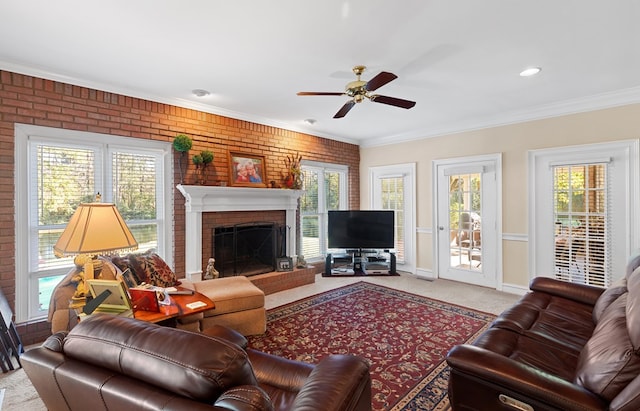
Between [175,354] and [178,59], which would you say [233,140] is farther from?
[175,354]

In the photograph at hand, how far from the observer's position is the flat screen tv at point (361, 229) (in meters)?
5.45

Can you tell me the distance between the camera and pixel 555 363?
5.65 feet

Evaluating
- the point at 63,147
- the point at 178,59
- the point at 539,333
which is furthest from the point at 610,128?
the point at 63,147

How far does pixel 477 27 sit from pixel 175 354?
2.64m

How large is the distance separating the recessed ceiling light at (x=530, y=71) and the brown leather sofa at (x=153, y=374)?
3191 mm

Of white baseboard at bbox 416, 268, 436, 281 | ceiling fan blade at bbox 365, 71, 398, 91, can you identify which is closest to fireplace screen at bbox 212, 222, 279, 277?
white baseboard at bbox 416, 268, 436, 281

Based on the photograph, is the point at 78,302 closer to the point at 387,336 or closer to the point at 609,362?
the point at 387,336

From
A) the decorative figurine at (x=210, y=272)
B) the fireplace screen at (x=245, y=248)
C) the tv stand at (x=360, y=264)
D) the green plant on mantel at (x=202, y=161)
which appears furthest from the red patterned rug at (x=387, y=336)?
the green plant on mantel at (x=202, y=161)

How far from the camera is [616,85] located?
336 centimetres

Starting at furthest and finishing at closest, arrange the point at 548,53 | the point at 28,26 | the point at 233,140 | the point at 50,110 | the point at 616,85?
the point at 233,140 → the point at 616,85 → the point at 50,110 → the point at 548,53 → the point at 28,26

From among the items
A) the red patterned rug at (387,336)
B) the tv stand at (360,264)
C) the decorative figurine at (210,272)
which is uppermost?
the decorative figurine at (210,272)

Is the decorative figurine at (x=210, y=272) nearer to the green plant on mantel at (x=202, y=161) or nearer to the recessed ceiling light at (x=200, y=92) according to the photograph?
the green plant on mantel at (x=202, y=161)

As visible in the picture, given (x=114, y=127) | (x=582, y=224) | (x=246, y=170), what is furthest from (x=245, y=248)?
(x=582, y=224)

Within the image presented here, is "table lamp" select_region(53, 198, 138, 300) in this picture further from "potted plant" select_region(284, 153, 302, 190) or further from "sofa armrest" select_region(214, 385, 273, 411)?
"potted plant" select_region(284, 153, 302, 190)
